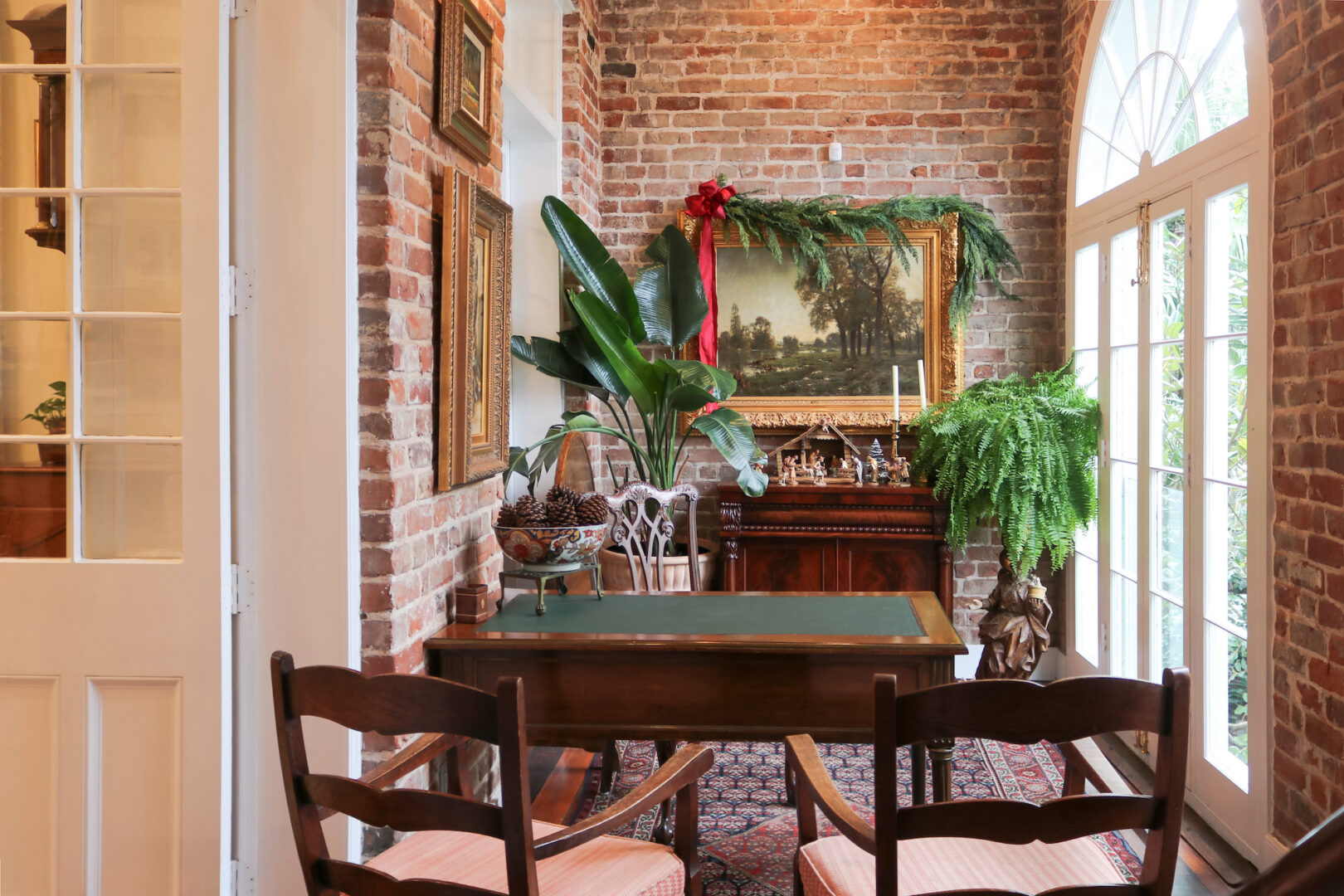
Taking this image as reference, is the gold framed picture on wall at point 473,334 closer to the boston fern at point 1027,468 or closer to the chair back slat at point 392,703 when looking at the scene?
the chair back slat at point 392,703

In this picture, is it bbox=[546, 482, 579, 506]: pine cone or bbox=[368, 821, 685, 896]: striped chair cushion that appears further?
bbox=[546, 482, 579, 506]: pine cone

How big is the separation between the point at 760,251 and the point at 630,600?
2700 millimetres

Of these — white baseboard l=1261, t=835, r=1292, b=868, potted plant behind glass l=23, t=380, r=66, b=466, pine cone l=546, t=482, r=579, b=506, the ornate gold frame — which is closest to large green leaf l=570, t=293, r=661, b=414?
the ornate gold frame

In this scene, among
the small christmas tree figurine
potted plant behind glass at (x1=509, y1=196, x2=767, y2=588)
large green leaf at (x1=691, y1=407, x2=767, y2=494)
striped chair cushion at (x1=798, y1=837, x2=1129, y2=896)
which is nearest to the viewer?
striped chair cushion at (x1=798, y1=837, x2=1129, y2=896)

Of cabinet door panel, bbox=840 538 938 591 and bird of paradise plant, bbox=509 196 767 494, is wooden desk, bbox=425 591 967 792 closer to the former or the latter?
bird of paradise plant, bbox=509 196 767 494

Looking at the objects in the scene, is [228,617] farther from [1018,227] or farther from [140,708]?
[1018,227]

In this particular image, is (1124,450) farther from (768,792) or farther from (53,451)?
(53,451)

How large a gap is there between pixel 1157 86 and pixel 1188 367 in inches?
46.0

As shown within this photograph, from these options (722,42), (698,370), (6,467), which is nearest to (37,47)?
(6,467)

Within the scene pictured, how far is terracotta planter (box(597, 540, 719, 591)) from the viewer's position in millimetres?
→ 4281

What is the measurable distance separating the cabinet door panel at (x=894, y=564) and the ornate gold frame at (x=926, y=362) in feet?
2.35

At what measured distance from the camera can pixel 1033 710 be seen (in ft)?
4.61

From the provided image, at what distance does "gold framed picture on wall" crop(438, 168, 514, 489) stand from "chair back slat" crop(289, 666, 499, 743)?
1.05m

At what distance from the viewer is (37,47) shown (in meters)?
2.20
